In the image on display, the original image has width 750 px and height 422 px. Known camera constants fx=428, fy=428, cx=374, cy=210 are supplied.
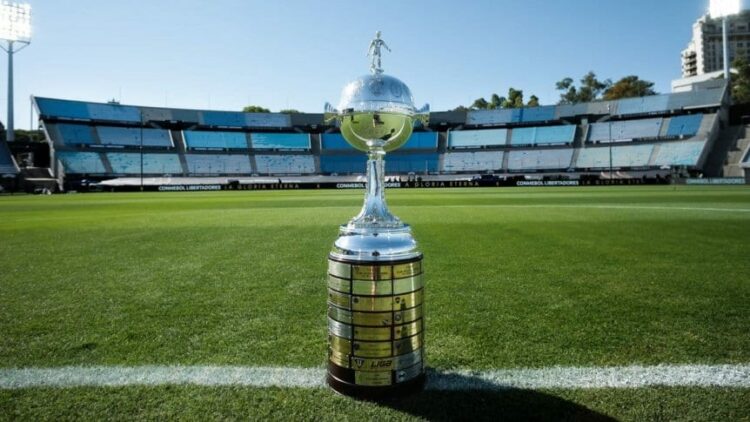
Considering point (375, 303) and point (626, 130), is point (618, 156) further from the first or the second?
point (375, 303)

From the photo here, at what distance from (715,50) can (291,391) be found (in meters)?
158

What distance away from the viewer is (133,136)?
185 ft

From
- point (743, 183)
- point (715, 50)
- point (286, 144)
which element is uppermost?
point (715, 50)

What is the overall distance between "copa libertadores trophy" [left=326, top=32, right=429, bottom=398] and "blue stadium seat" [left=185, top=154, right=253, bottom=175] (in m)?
58.1

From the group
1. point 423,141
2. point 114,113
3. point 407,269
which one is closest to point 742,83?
point 423,141

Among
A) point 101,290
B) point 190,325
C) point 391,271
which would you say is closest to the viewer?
point 391,271

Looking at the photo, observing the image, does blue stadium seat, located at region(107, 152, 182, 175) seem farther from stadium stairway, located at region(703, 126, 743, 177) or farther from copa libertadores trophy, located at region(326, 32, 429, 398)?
stadium stairway, located at region(703, 126, 743, 177)

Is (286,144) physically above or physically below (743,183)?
above

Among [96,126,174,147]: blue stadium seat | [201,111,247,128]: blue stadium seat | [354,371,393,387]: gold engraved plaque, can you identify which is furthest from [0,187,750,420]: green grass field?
[201,111,247,128]: blue stadium seat

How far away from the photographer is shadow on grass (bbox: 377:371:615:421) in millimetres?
1764

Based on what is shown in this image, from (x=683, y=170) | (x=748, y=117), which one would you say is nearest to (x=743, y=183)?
(x=683, y=170)

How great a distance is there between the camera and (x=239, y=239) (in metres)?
7.07

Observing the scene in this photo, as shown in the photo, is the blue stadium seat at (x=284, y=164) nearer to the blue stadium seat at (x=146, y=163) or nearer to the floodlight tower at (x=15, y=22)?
the blue stadium seat at (x=146, y=163)

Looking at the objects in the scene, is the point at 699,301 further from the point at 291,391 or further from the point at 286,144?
the point at 286,144
